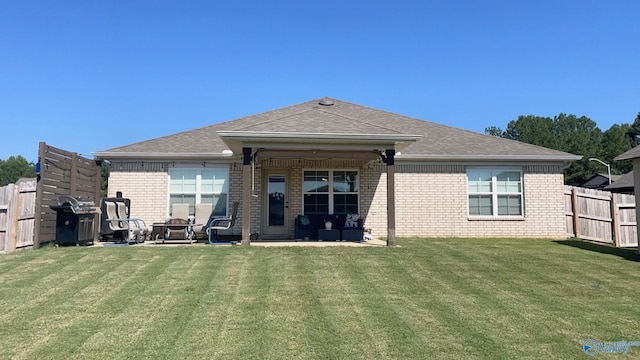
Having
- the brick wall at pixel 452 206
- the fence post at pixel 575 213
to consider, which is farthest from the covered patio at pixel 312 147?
the fence post at pixel 575 213

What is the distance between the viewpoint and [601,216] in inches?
498

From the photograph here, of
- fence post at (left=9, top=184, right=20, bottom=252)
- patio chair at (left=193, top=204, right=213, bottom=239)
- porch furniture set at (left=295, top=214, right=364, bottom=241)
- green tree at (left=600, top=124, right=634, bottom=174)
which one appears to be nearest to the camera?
fence post at (left=9, top=184, right=20, bottom=252)

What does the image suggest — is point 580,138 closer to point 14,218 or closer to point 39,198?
point 39,198

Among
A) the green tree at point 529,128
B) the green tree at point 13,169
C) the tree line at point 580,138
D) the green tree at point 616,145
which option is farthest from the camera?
the green tree at point 13,169

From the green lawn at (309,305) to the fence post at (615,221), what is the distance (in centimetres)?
369

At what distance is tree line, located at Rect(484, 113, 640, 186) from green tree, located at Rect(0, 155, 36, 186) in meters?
108

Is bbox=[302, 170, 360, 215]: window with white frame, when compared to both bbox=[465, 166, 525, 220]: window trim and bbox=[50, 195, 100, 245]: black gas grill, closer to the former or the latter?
bbox=[465, 166, 525, 220]: window trim

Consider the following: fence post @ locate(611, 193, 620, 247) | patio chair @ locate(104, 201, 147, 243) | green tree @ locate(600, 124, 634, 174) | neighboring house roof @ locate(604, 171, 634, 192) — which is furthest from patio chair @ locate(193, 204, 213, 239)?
green tree @ locate(600, 124, 634, 174)

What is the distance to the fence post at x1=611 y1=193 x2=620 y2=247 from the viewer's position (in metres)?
11.9

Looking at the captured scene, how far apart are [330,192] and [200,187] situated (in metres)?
4.09

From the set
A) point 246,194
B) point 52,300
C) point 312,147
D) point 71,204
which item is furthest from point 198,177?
point 52,300

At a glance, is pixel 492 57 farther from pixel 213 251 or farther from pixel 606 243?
pixel 213 251

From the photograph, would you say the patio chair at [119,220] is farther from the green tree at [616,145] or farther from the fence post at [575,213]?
the green tree at [616,145]

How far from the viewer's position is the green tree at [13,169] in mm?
97775
